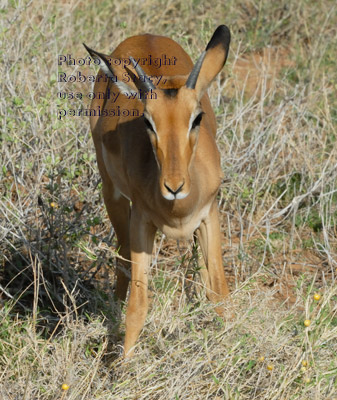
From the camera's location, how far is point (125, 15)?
9.12 meters

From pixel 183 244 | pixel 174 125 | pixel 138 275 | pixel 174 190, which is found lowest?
pixel 183 244

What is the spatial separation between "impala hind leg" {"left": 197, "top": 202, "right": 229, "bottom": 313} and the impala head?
0.66 m

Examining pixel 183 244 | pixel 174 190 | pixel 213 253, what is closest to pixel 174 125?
pixel 174 190

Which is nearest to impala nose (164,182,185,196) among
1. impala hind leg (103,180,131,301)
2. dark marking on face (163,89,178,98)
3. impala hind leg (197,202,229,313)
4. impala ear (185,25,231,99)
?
dark marking on face (163,89,178,98)

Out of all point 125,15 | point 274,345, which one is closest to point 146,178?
Answer: point 274,345

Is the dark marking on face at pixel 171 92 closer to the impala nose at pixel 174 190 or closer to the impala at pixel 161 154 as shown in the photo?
the impala at pixel 161 154

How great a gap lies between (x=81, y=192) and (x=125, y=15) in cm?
338

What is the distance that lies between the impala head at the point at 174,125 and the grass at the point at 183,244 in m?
0.65

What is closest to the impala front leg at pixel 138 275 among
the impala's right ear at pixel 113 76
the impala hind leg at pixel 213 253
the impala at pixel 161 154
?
the impala at pixel 161 154

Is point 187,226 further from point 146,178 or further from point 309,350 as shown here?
point 309,350

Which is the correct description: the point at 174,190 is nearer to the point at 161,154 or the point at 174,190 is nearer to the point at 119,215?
the point at 161,154

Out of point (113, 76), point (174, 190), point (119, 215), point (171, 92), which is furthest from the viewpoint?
point (119, 215)

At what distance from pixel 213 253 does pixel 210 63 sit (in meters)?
1.03

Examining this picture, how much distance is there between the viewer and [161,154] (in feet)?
14.1
